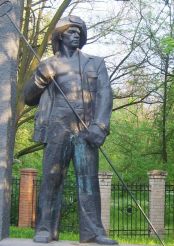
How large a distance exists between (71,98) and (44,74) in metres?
0.35

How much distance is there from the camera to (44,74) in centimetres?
500

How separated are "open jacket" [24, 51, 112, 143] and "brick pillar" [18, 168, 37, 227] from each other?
11.5 metres

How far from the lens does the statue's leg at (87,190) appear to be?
477 centimetres

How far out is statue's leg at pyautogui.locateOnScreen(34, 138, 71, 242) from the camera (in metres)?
4.84

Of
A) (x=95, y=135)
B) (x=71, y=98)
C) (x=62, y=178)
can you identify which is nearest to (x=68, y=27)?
(x=71, y=98)

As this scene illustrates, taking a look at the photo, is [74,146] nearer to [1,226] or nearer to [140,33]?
[1,226]

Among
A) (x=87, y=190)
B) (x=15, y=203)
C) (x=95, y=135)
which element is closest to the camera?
(x=95, y=135)

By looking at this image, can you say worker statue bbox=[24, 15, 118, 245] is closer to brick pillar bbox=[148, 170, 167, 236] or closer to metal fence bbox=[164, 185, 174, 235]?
brick pillar bbox=[148, 170, 167, 236]

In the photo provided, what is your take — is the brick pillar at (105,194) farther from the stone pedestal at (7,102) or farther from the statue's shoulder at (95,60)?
the statue's shoulder at (95,60)

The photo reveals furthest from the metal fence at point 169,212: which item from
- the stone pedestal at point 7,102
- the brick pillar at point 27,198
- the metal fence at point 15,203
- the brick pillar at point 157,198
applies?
the stone pedestal at point 7,102

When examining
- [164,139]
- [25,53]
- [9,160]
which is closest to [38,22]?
[25,53]

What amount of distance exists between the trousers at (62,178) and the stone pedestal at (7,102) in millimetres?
548

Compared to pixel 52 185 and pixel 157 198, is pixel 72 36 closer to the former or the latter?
pixel 52 185

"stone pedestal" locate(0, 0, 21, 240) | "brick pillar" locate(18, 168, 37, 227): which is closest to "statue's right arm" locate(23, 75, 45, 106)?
"stone pedestal" locate(0, 0, 21, 240)
